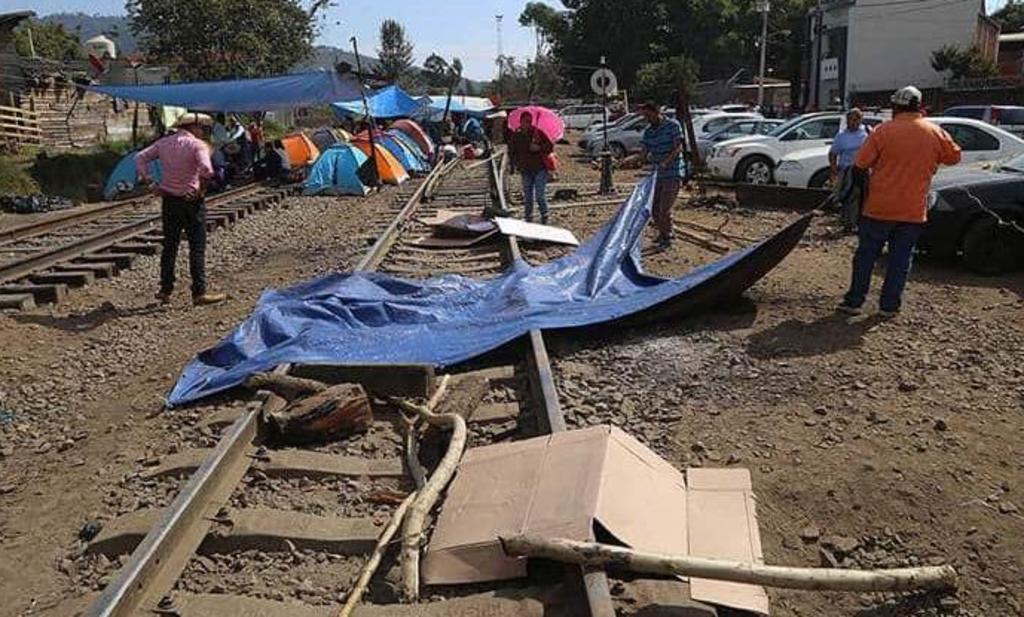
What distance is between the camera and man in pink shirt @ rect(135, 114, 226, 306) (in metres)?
8.72

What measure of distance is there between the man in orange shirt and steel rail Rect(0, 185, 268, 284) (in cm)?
854

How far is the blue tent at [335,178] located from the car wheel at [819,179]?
9.60 m

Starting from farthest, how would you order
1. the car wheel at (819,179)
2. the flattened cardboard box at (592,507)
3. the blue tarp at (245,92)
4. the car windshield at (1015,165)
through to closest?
the blue tarp at (245,92) → the car wheel at (819,179) → the car windshield at (1015,165) → the flattened cardboard box at (592,507)

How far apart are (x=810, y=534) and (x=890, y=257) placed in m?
4.05

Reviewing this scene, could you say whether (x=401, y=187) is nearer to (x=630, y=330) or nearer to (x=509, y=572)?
(x=630, y=330)

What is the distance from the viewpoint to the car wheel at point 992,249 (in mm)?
9336

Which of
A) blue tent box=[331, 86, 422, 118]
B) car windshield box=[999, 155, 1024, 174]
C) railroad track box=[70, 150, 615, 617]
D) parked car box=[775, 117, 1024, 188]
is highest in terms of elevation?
blue tent box=[331, 86, 422, 118]

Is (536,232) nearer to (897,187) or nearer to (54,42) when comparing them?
(897,187)

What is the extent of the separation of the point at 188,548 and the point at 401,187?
Answer: 18522 mm

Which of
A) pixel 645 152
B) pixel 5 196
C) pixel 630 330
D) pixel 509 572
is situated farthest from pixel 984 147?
pixel 5 196

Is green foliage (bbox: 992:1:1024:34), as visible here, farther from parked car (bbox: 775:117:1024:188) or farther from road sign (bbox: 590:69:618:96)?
parked car (bbox: 775:117:1024:188)

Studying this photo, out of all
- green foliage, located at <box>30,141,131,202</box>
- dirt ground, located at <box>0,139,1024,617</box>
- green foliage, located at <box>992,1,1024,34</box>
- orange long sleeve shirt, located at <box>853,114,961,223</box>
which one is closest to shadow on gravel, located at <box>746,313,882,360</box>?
dirt ground, located at <box>0,139,1024,617</box>

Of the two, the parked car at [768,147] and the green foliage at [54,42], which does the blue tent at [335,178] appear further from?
the green foliage at [54,42]

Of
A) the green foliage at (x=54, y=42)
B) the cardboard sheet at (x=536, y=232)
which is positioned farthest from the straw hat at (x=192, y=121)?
the green foliage at (x=54, y=42)
